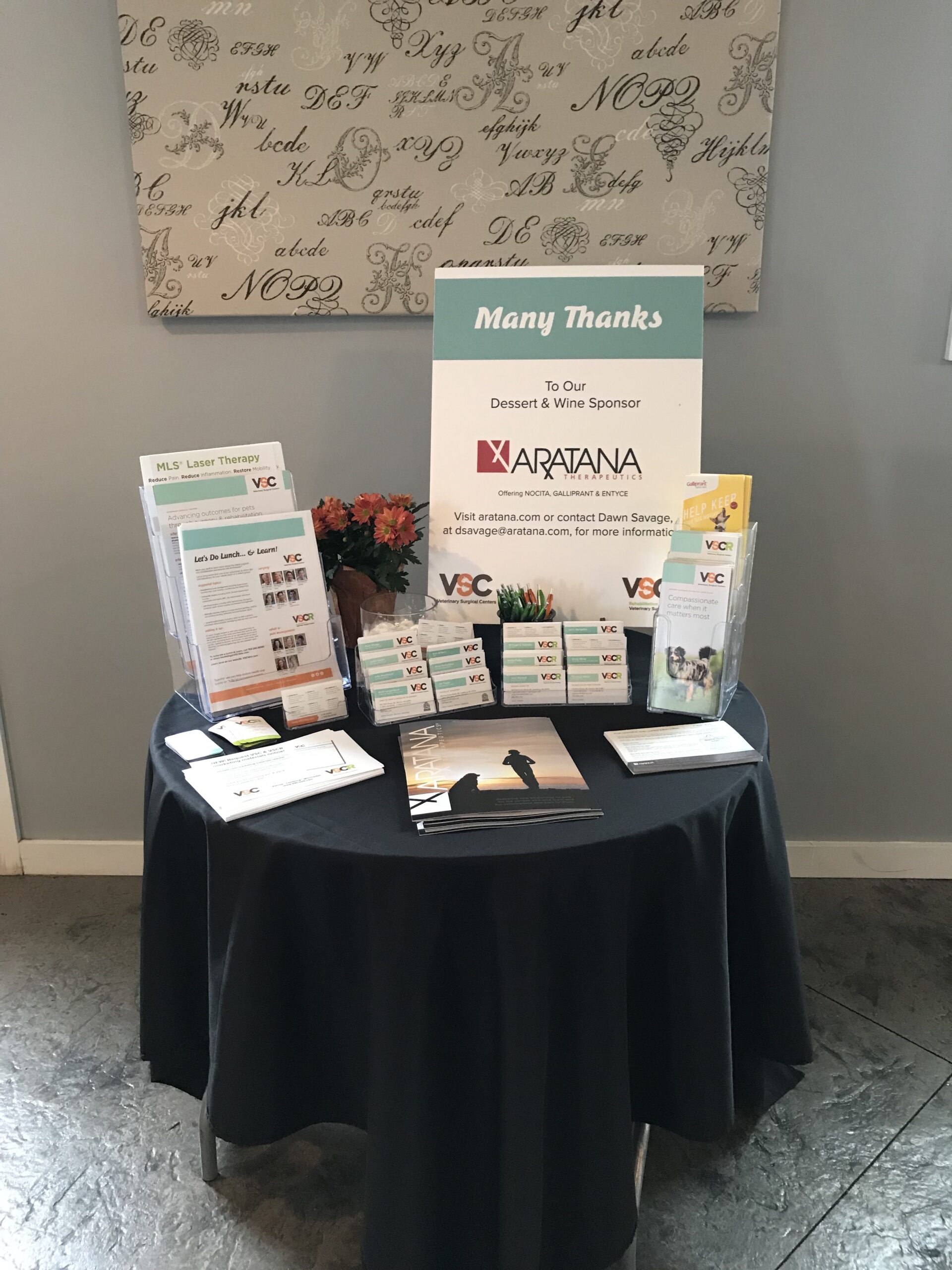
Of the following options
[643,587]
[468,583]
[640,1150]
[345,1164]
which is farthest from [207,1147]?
[643,587]

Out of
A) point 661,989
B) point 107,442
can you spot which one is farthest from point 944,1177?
point 107,442

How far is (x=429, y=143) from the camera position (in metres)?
1.88

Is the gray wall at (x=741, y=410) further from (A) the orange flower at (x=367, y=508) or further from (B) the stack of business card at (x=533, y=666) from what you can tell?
(B) the stack of business card at (x=533, y=666)

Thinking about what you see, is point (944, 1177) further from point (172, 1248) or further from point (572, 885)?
point (172, 1248)

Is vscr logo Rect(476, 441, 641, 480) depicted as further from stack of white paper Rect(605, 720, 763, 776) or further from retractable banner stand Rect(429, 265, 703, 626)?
stack of white paper Rect(605, 720, 763, 776)

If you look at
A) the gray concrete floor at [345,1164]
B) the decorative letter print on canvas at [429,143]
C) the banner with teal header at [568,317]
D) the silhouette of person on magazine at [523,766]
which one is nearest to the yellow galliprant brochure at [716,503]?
the banner with teal header at [568,317]

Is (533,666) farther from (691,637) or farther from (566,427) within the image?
(566,427)

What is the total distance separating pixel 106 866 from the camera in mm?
2465

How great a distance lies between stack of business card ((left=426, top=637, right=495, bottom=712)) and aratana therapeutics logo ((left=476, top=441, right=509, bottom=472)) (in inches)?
15.9

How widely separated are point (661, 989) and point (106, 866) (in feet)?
5.86

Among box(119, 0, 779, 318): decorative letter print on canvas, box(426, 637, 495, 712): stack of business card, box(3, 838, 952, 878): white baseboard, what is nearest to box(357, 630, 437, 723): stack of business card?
box(426, 637, 495, 712): stack of business card

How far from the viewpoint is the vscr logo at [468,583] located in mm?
1769

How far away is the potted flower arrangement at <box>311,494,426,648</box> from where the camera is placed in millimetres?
1571

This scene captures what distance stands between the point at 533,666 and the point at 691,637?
0.27 m
